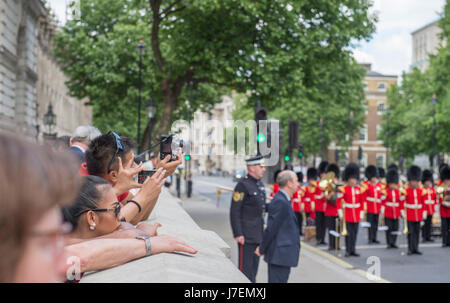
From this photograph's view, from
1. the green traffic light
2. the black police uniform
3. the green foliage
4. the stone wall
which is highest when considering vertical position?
the green foliage

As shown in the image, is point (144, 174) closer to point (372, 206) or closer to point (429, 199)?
point (372, 206)

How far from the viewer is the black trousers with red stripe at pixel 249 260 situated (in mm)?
7976

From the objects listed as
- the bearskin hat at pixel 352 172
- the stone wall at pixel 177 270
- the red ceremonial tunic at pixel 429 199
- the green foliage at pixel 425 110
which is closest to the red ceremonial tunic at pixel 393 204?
the red ceremonial tunic at pixel 429 199

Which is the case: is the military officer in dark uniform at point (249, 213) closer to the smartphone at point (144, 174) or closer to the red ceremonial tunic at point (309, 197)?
the smartphone at point (144, 174)

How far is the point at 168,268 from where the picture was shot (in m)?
1.86

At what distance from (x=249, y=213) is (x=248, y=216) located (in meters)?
0.05

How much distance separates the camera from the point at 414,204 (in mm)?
13453

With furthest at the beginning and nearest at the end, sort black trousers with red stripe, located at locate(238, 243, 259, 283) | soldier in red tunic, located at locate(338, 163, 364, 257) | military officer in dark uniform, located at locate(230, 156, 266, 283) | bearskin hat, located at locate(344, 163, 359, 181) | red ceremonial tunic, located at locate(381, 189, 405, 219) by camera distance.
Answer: red ceremonial tunic, located at locate(381, 189, 405, 219)
bearskin hat, located at locate(344, 163, 359, 181)
soldier in red tunic, located at locate(338, 163, 364, 257)
military officer in dark uniform, located at locate(230, 156, 266, 283)
black trousers with red stripe, located at locate(238, 243, 259, 283)

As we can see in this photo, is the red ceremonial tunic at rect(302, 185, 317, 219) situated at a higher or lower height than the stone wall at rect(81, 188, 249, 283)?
lower

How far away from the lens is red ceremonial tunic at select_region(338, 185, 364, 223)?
12.8 meters

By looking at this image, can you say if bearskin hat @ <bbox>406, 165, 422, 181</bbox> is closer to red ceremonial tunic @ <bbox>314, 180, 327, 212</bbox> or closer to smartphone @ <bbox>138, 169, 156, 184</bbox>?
red ceremonial tunic @ <bbox>314, 180, 327, 212</bbox>

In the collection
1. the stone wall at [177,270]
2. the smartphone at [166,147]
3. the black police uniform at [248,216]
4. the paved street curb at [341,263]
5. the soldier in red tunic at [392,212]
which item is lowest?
the paved street curb at [341,263]

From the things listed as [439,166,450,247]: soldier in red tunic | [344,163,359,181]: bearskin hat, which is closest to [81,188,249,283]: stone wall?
[344,163,359,181]: bearskin hat

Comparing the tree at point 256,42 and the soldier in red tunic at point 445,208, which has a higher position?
the tree at point 256,42
